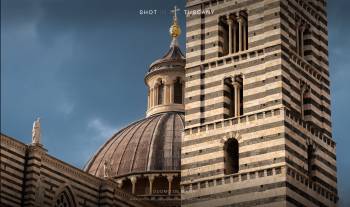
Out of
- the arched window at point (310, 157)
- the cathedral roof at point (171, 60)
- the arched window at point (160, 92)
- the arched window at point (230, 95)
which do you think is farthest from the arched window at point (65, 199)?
the cathedral roof at point (171, 60)

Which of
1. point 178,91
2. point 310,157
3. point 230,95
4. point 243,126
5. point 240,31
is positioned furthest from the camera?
point 178,91

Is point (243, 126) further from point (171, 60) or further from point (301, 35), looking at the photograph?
point (171, 60)

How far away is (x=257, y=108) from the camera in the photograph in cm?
3744

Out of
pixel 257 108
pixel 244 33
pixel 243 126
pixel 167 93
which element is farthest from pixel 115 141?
pixel 257 108

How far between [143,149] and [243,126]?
1109 centimetres

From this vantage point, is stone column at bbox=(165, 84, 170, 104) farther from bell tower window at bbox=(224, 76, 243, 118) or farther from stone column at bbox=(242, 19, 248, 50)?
bell tower window at bbox=(224, 76, 243, 118)

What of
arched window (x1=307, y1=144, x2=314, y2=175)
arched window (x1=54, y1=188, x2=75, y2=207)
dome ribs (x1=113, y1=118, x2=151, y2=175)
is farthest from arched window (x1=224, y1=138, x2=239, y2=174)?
dome ribs (x1=113, y1=118, x2=151, y2=175)

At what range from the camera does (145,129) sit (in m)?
49.2

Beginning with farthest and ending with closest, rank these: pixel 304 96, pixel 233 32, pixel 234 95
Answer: pixel 233 32
pixel 304 96
pixel 234 95

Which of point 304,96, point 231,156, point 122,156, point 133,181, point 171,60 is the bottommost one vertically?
point 231,156

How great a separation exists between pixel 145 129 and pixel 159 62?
5.51 m

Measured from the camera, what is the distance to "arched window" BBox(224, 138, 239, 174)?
3747 cm

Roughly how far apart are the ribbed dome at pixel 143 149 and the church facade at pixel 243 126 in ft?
19.8

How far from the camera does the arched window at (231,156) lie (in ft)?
123
